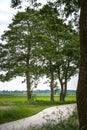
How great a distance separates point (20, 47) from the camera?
58.3 m

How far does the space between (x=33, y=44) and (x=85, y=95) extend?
46.0m

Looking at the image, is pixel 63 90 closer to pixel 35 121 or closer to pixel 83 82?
pixel 35 121

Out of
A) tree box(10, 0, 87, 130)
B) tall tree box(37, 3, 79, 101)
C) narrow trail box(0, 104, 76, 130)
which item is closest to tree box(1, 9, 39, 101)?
tall tree box(37, 3, 79, 101)

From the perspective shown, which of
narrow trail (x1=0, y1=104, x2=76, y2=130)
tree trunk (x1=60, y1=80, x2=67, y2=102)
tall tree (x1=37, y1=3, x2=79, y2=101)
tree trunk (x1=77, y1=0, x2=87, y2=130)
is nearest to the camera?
tree trunk (x1=77, y1=0, x2=87, y2=130)

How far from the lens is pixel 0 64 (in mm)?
58219

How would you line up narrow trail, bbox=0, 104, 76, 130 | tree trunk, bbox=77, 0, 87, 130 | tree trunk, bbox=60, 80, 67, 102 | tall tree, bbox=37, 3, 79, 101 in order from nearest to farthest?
1. tree trunk, bbox=77, 0, 87, 130
2. narrow trail, bbox=0, 104, 76, 130
3. tall tree, bbox=37, 3, 79, 101
4. tree trunk, bbox=60, 80, 67, 102

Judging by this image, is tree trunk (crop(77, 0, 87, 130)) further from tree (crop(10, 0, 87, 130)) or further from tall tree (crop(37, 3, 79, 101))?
tall tree (crop(37, 3, 79, 101))

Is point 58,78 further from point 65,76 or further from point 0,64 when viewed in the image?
point 0,64

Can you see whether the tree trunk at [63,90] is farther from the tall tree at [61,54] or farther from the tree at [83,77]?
the tree at [83,77]

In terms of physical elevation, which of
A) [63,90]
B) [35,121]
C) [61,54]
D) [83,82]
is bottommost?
[35,121]

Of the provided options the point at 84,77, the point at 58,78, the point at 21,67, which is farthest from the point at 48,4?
the point at 58,78

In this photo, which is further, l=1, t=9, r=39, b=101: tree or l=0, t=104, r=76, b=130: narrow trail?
l=1, t=9, r=39, b=101: tree

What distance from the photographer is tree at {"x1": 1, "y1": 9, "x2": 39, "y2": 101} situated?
5731 cm

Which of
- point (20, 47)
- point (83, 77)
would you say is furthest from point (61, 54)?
point (83, 77)
